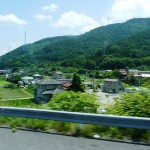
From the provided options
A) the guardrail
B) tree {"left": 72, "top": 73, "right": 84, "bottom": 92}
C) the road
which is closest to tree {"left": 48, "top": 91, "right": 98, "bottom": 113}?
the guardrail

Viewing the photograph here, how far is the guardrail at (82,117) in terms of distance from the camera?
5.43m

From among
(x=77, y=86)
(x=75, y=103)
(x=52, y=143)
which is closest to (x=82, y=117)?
(x=52, y=143)

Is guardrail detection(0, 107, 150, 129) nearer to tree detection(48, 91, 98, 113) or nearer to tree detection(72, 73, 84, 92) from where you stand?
tree detection(48, 91, 98, 113)

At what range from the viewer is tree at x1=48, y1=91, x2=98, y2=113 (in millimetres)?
6832

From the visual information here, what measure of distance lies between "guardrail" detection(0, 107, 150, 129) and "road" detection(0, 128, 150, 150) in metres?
0.31

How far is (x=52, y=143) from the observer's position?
17.9 ft

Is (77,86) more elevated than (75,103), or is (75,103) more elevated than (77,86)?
(75,103)

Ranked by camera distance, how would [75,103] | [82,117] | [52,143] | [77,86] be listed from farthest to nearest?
[77,86]
[75,103]
[82,117]
[52,143]

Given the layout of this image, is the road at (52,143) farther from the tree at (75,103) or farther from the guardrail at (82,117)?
the tree at (75,103)

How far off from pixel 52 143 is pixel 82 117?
0.75 m

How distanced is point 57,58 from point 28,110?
186890mm

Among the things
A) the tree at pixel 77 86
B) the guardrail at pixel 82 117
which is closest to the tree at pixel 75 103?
the guardrail at pixel 82 117

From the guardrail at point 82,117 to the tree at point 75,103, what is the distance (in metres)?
0.61

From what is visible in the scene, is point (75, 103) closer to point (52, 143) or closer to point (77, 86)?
point (52, 143)
